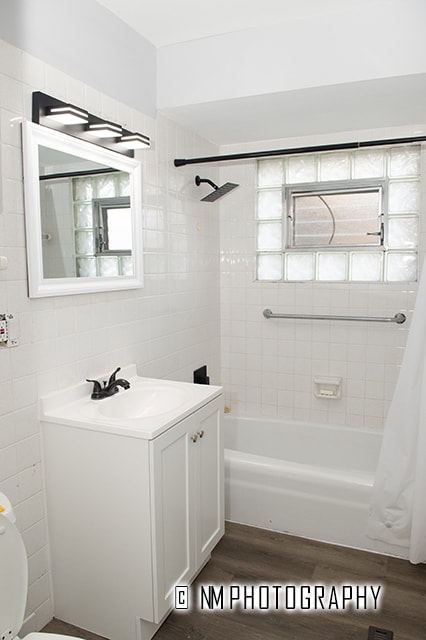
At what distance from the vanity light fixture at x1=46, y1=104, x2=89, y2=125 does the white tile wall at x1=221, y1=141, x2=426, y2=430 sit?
1608mm

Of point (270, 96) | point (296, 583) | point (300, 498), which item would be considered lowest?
point (296, 583)

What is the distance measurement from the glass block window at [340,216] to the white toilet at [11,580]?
8.01 feet

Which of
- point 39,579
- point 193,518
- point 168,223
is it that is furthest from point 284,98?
point 39,579

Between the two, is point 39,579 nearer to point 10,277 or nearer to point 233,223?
point 10,277

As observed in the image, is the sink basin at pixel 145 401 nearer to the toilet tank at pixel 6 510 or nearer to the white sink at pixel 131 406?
the white sink at pixel 131 406

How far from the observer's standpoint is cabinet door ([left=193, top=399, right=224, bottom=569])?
206cm

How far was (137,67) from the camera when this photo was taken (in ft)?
7.79

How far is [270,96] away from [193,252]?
1055 mm

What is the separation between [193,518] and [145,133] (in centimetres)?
188

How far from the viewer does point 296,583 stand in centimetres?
216

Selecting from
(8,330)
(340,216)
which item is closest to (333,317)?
(340,216)

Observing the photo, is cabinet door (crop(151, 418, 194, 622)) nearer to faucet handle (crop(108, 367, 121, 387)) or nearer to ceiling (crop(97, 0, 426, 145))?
faucet handle (crop(108, 367, 121, 387))

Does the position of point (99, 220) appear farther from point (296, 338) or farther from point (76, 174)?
point (296, 338)

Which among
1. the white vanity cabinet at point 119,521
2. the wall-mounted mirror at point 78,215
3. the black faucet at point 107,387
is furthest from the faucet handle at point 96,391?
the wall-mounted mirror at point 78,215
